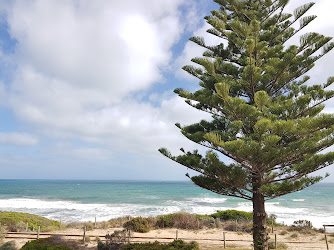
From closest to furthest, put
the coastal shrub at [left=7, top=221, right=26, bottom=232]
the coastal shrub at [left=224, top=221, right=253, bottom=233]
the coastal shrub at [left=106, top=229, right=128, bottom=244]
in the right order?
1. the coastal shrub at [left=106, top=229, right=128, bottom=244]
2. the coastal shrub at [left=7, top=221, right=26, bottom=232]
3. the coastal shrub at [left=224, top=221, right=253, bottom=233]

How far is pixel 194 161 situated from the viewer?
7539mm

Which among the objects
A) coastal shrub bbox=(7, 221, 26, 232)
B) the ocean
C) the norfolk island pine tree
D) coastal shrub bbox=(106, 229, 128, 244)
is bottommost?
the ocean

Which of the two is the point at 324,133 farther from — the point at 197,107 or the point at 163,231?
the point at 163,231

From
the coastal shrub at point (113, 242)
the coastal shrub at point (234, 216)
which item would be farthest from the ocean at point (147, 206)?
the coastal shrub at point (113, 242)

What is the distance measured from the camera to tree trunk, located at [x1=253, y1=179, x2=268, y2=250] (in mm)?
6711

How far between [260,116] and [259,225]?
3.13 metres

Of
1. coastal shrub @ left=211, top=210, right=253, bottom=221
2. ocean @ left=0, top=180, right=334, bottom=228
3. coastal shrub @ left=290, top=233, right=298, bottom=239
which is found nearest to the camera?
coastal shrub @ left=290, top=233, right=298, bottom=239

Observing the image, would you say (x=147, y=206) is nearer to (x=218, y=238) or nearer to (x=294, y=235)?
(x=218, y=238)

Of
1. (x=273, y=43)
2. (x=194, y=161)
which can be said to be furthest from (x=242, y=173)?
(x=273, y=43)

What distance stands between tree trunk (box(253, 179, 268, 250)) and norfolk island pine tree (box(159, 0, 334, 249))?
25 millimetres

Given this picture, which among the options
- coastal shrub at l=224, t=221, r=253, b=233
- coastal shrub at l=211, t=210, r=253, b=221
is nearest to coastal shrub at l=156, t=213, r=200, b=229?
coastal shrub at l=224, t=221, r=253, b=233

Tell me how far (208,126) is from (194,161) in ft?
5.08

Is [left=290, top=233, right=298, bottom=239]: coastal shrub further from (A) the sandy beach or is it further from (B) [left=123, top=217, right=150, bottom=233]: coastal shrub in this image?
(B) [left=123, top=217, right=150, bottom=233]: coastal shrub

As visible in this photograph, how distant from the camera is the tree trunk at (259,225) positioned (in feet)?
22.0
